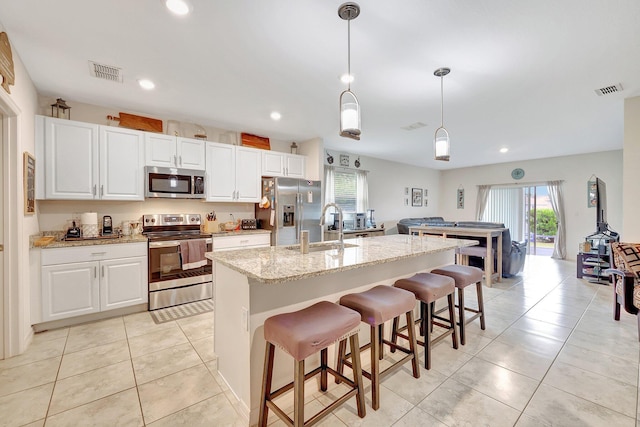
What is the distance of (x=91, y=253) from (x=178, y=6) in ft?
8.62

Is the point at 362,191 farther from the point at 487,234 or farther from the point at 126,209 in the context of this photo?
the point at 126,209

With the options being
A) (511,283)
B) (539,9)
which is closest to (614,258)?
(511,283)

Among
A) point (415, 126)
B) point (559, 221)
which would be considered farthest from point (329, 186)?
point (559, 221)

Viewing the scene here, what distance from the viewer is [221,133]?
4.44m

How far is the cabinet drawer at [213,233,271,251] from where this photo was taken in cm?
387

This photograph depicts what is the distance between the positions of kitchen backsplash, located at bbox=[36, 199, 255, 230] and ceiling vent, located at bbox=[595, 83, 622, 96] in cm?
472

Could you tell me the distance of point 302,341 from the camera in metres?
1.34

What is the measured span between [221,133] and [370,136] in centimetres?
253

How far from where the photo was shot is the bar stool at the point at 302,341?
4.45 ft

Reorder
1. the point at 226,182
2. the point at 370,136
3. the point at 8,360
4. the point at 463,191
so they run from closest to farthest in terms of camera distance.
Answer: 1. the point at 8,360
2. the point at 226,182
3. the point at 370,136
4. the point at 463,191

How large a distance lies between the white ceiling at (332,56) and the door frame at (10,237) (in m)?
0.66

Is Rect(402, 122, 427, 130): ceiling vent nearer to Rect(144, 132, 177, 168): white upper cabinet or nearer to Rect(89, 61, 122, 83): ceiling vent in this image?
Rect(144, 132, 177, 168): white upper cabinet

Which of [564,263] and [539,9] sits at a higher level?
[539,9]

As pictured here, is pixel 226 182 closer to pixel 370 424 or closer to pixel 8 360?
pixel 8 360
